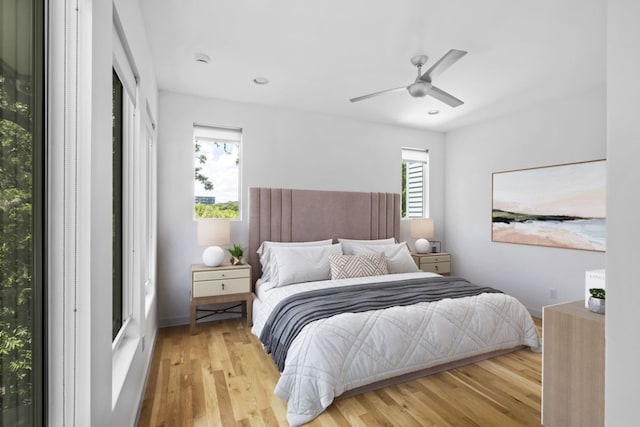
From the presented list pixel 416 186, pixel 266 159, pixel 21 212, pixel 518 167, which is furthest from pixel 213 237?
pixel 518 167

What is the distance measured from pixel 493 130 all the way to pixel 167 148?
4.27 meters

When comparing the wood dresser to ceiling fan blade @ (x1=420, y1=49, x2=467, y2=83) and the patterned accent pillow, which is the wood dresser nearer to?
ceiling fan blade @ (x1=420, y1=49, x2=467, y2=83)

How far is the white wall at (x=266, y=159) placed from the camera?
11.5 feet

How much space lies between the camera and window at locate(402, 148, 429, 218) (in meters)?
5.02

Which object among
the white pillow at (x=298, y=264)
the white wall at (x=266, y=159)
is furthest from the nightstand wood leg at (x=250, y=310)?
the white wall at (x=266, y=159)

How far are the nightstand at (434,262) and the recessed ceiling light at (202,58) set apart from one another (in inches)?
141

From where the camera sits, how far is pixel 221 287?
130 inches

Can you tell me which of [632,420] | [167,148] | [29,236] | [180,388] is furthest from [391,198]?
[29,236]

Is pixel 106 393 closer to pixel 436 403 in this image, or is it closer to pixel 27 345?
pixel 27 345

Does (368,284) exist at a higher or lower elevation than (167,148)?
lower

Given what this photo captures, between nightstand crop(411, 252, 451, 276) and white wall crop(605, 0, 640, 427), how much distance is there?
359cm

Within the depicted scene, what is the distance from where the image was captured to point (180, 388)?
2232 mm

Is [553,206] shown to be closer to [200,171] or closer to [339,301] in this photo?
[339,301]

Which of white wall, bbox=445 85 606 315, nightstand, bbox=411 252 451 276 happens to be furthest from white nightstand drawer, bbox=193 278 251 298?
white wall, bbox=445 85 606 315
